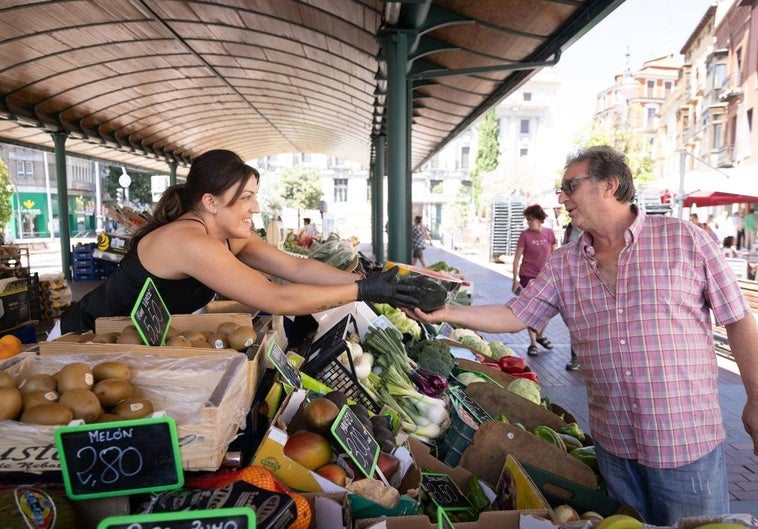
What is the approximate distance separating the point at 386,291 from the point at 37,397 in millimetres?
1365

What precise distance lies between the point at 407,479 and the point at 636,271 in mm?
1211

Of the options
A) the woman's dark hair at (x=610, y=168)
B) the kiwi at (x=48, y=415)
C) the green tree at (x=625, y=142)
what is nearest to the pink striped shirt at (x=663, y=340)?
the woman's dark hair at (x=610, y=168)

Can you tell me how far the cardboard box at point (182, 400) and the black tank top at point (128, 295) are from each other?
0.70 metres

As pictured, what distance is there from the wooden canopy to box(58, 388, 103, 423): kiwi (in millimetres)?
3749

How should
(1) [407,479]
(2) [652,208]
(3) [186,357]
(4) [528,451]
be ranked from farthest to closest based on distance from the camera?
(2) [652,208], (4) [528,451], (1) [407,479], (3) [186,357]

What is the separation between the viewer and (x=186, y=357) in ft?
6.25

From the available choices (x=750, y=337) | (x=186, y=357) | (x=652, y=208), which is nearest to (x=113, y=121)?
(x=186, y=357)

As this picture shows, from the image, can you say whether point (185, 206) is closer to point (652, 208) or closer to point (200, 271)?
point (200, 271)

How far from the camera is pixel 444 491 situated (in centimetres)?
225

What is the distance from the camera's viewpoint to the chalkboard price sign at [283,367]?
2275mm

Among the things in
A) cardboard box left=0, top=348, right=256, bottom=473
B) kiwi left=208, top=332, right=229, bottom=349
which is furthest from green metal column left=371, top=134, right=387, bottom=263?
cardboard box left=0, top=348, right=256, bottom=473

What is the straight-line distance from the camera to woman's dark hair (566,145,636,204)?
90.4 inches

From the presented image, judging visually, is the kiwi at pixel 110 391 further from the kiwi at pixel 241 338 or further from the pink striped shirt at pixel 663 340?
the pink striped shirt at pixel 663 340

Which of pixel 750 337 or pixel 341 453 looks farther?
pixel 750 337
